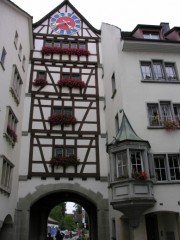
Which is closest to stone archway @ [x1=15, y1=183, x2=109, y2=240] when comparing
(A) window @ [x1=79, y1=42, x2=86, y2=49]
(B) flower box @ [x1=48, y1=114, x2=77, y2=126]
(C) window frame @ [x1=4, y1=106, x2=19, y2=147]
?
(C) window frame @ [x1=4, y1=106, x2=19, y2=147]

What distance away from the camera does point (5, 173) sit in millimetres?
13156

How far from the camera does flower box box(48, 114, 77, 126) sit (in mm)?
16656

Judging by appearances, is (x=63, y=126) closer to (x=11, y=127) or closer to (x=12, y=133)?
(x=11, y=127)

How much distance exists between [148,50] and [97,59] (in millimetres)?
5560

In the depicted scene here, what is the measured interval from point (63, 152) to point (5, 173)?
156 inches

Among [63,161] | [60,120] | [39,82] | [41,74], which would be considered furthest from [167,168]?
[41,74]

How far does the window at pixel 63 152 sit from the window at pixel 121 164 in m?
4.63

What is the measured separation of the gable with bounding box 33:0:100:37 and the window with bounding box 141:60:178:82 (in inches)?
306

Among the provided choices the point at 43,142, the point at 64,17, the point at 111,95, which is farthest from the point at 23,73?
the point at 64,17

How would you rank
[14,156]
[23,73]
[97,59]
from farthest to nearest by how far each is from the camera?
[97,59], [23,73], [14,156]

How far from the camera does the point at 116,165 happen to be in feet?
40.0

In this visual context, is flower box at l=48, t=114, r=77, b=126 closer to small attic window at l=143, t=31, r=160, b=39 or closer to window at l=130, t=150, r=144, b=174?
window at l=130, t=150, r=144, b=174

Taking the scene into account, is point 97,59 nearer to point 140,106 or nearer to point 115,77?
point 115,77

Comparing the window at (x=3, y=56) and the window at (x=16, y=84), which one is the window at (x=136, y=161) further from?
the window at (x=3, y=56)
